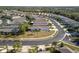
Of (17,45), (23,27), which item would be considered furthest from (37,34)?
(17,45)

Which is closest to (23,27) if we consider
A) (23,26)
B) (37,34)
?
(23,26)

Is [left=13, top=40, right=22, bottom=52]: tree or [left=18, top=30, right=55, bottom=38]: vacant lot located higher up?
[left=18, top=30, right=55, bottom=38]: vacant lot

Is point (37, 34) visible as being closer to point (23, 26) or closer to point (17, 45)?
point (23, 26)

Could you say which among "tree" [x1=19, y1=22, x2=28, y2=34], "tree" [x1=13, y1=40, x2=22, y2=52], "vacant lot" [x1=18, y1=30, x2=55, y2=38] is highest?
"tree" [x1=19, y1=22, x2=28, y2=34]

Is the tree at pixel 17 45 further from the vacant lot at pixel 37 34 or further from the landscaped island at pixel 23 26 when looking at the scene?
the vacant lot at pixel 37 34

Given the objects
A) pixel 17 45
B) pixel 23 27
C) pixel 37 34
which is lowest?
pixel 17 45

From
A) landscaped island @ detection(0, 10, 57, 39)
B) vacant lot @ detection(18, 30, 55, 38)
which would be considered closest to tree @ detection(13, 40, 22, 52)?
landscaped island @ detection(0, 10, 57, 39)

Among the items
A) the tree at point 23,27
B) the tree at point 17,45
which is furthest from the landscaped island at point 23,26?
the tree at point 17,45

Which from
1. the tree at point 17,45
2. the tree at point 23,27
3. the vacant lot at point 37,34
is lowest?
the tree at point 17,45

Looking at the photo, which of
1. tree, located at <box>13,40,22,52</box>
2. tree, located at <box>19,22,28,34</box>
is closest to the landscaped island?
tree, located at <box>19,22,28,34</box>

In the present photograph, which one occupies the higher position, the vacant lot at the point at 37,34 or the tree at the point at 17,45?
the vacant lot at the point at 37,34

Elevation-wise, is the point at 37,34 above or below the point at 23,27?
below

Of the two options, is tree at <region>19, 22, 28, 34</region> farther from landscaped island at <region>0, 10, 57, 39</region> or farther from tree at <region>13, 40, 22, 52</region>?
tree at <region>13, 40, 22, 52</region>
